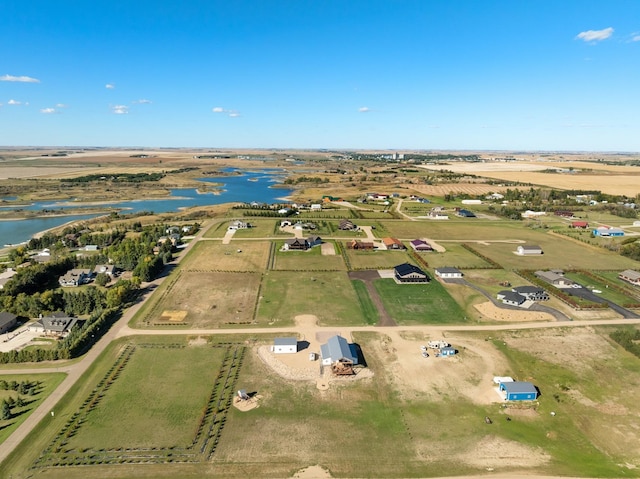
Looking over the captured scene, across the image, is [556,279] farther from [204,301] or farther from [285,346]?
[204,301]

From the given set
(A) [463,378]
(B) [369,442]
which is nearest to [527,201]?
(A) [463,378]

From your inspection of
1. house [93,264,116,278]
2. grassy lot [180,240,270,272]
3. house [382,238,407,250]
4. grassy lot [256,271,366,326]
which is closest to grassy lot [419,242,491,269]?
house [382,238,407,250]

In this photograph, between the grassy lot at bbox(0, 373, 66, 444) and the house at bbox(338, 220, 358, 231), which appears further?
the house at bbox(338, 220, 358, 231)

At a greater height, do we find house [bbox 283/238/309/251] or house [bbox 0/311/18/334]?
house [bbox 283/238/309/251]

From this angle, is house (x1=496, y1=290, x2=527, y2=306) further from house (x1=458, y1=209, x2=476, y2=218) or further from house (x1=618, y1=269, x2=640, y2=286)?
house (x1=458, y1=209, x2=476, y2=218)

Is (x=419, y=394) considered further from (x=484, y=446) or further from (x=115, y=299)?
(x=115, y=299)

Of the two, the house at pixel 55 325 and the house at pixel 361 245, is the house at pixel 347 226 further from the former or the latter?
the house at pixel 55 325
